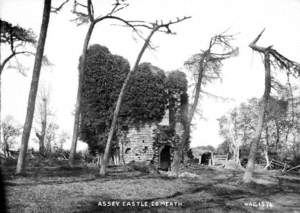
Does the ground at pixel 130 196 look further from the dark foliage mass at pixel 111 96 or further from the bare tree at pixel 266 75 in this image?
the dark foliage mass at pixel 111 96

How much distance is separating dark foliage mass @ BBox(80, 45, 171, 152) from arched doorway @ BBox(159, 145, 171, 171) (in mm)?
3274

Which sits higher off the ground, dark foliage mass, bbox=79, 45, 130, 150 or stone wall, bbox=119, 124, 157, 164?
dark foliage mass, bbox=79, 45, 130, 150

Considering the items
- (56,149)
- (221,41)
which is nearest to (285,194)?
(221,41)

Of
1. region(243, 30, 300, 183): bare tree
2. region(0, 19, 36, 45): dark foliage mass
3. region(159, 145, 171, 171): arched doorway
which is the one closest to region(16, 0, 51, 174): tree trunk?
region(0, 19, 36, 45): dark foliage mass

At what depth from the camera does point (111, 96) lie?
73.5 ft

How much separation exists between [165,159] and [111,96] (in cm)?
717

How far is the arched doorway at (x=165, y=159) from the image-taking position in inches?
932

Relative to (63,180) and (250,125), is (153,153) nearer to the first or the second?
(63,180)

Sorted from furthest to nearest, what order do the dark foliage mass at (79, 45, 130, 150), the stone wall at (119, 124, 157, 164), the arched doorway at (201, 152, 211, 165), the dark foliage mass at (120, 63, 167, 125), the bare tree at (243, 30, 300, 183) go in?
the arched doorway at (201, 152, 211, 165), the dark foliage mass at (79, 45, 130, 150), the dark foliage mass at (120, 63, 167, 125), the stone wall at (119, 124, 157, 164), the bare tree at (243, 30, 300, 183)

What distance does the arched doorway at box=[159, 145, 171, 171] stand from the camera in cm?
2367

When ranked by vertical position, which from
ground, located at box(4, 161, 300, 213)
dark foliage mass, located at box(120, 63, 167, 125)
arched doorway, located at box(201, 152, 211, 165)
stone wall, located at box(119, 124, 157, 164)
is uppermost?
dark foliage mass, located at box(120, 63, 167, 125)

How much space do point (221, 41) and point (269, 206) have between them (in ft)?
32.6

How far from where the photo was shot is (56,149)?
27.6m

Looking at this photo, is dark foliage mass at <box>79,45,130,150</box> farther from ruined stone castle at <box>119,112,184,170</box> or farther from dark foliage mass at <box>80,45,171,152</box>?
ruined stone castle at <box>119,112,184,170</box>
